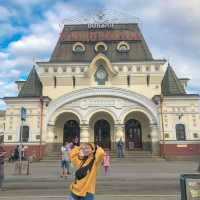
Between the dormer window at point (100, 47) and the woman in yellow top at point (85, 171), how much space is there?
29.0m

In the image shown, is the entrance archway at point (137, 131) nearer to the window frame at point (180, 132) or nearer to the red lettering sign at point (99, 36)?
the window frame at point (180, 132)

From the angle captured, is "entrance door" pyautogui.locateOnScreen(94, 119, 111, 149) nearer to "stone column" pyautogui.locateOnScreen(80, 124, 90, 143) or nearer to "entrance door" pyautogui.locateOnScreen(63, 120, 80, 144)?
"entrance door" pyautogui.locateOnScreen(63, 120, 80, 144)

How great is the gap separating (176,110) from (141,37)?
33.7 feet

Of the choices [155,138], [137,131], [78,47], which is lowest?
[155,138]

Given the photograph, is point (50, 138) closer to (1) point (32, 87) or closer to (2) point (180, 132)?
(1) point (32, 87)

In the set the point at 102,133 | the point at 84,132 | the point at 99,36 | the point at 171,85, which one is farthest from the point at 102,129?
the point at 99,36

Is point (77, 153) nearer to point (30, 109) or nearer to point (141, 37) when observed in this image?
point (30, 109)

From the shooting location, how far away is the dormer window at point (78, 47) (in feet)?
111

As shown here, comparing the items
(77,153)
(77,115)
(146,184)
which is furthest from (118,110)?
(77,153)

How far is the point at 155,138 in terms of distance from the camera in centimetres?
3009

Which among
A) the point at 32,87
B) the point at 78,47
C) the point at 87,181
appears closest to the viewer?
the point at 87,181

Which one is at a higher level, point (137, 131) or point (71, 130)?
point (71, 130)

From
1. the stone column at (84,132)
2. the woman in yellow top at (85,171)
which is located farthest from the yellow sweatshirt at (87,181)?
the stone column at (84,132)

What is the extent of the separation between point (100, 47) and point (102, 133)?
31.7ft
